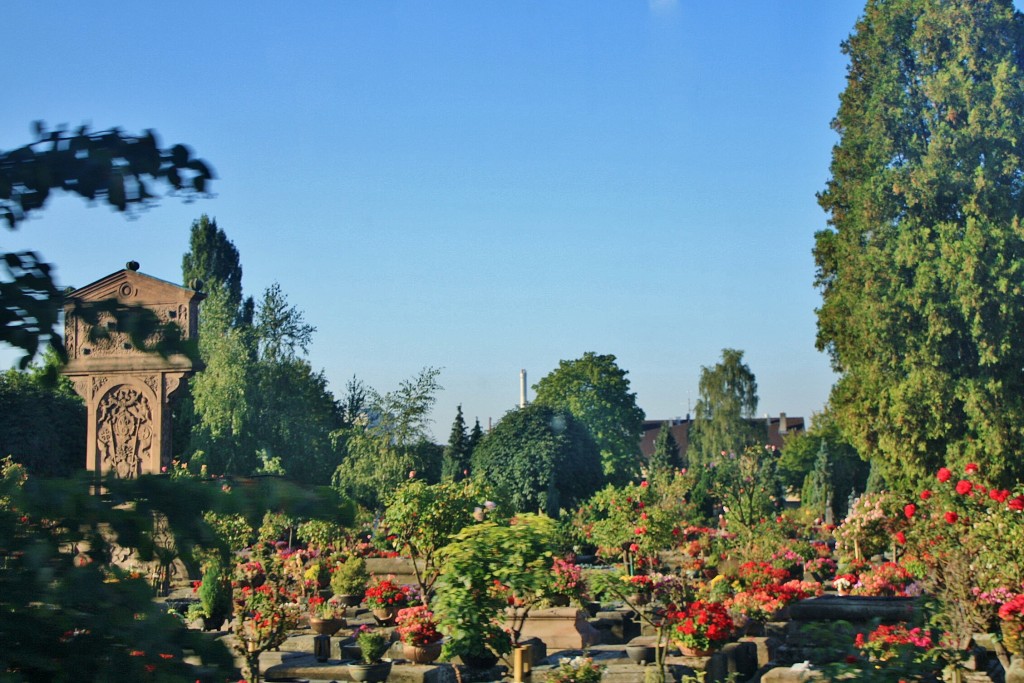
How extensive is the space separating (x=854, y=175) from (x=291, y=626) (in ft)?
64.2

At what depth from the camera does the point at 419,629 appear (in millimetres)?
12047

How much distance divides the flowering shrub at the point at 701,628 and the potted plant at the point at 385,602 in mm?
5558

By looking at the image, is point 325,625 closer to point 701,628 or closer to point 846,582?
point 701,628

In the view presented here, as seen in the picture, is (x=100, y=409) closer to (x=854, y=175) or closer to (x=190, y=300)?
(x=190, y=300)

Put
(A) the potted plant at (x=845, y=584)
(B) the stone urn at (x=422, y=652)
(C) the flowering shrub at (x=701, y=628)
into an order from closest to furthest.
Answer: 1. (C) the flowering shrub at (x=701, y=628)
2. (B) the stone urn at (x=422, y=652)
3. (A) the potted plant at (x=845, y=584)

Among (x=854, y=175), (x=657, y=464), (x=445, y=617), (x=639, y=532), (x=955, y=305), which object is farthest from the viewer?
(x=657, y=464)

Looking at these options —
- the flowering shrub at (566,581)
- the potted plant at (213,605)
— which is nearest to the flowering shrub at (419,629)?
the flowering shrub at (566,581)

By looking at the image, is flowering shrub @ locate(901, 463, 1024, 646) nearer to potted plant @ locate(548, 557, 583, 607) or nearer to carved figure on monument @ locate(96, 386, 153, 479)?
potted plant @ locate(548, 557, 583, 607)

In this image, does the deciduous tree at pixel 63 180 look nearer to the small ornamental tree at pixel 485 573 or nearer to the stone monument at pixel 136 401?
the small ornamental tree at pixel 485 573

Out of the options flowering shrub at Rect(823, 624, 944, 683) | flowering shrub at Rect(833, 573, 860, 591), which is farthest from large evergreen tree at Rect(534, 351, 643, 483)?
flowering shrub at Rect(823, 624, 944, 683)

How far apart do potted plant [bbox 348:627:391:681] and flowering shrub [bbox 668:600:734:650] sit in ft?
10.9

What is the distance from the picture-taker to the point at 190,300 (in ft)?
48.8

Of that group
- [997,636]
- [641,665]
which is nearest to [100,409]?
[641,665]

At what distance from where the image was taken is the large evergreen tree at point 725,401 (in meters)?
62.7
